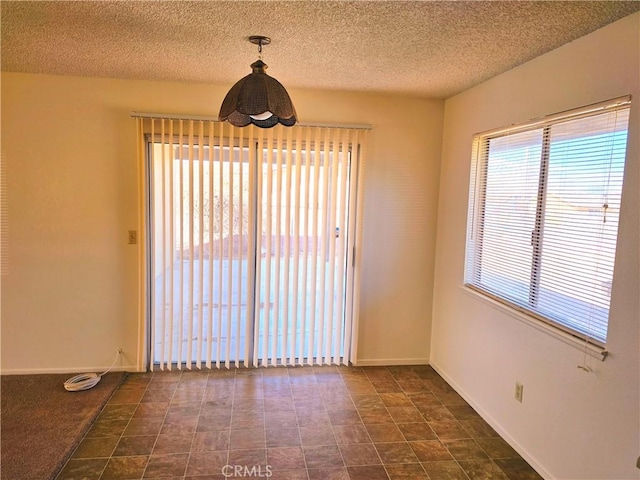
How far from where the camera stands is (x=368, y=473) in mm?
2191

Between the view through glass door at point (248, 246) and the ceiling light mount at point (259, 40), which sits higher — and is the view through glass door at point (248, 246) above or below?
below

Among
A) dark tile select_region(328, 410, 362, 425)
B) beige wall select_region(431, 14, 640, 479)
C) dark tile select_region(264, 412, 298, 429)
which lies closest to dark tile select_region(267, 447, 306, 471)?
dark tile select_region(264, 412, 298, 429)

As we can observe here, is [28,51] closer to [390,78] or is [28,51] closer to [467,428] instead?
[390,78]

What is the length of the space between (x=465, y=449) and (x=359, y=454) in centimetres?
68

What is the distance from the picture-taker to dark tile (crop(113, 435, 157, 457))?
2.30 m

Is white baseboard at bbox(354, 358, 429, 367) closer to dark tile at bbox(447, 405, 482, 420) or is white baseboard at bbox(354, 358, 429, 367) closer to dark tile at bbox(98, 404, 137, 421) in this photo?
dark tile at bbox(447, 405, 482, 420)

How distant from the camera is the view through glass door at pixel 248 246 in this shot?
3.18m

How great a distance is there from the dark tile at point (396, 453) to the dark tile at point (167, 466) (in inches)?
45.5

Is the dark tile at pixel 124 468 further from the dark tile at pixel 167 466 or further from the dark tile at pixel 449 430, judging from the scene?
the dark tile at pixel 449 430

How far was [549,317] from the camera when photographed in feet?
7.36

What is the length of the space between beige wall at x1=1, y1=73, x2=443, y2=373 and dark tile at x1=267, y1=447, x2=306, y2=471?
1622 millimetres

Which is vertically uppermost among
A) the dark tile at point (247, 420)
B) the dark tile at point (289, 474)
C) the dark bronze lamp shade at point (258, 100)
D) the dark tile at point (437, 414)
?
the dark bronze lamp shade at point (258, 100)

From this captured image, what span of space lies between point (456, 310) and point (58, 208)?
335 cm

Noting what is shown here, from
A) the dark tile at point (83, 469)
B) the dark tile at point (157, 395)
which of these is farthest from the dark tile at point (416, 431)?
the dark tile at point (83, 469)
